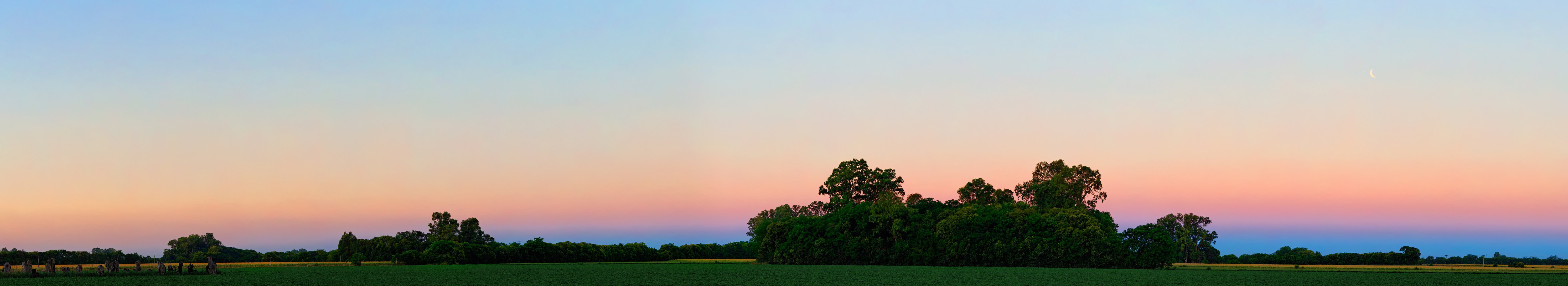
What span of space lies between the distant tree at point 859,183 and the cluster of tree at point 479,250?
44.8 feet

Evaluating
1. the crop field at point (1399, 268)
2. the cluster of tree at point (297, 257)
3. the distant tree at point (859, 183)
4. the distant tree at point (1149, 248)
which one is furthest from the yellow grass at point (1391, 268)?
the cluster of tree at point (297, 257)

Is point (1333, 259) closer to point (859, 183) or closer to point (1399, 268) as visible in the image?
point (1399, 268)

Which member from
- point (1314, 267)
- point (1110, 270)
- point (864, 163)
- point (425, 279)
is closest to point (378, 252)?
point (864, 163)

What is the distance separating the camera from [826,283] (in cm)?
4844

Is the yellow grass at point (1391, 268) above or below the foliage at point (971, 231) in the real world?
below

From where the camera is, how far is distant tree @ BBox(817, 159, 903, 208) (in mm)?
104375

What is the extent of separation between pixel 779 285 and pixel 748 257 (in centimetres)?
10643

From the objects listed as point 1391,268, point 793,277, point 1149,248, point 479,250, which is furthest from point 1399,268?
point 479,250

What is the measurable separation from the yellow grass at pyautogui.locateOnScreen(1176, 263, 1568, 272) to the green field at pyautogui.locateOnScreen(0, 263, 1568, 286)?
35.8 ft

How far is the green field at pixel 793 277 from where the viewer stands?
164 feet

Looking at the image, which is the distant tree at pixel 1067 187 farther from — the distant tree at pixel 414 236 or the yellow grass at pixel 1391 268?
the distant tree at pixel 414 236

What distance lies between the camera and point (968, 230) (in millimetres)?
86688

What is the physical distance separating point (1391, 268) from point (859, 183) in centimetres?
5282

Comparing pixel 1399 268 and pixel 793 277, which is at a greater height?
pixel 793 277
